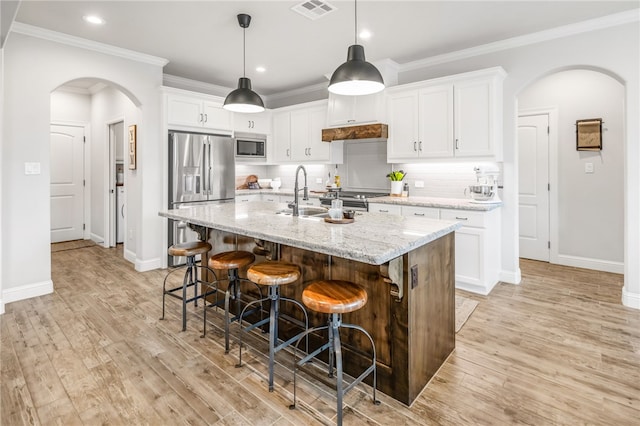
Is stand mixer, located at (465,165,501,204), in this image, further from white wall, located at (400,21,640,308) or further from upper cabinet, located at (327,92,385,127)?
upper cabinet, located at (327,92,385,127)

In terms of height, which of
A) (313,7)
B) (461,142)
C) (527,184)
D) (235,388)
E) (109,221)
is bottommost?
(235,388)

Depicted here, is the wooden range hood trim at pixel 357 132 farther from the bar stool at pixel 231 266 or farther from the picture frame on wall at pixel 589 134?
the bar stool at pixel 231 266

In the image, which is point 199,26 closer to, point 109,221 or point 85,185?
point 109,221

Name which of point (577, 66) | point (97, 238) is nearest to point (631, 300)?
point (577, 66)

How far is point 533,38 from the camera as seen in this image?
12.3 ft

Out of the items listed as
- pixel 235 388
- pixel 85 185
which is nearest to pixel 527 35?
pixel 235 388

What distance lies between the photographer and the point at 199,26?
139 inches

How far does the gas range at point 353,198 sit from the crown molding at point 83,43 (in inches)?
111

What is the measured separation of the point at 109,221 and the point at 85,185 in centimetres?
111

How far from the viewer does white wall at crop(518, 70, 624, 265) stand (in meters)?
4.38

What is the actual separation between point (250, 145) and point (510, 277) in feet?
14.3

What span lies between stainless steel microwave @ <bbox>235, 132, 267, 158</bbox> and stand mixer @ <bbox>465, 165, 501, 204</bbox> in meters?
3.62

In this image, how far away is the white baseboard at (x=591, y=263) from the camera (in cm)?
441

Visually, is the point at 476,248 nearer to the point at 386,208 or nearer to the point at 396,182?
the point at 386,208
